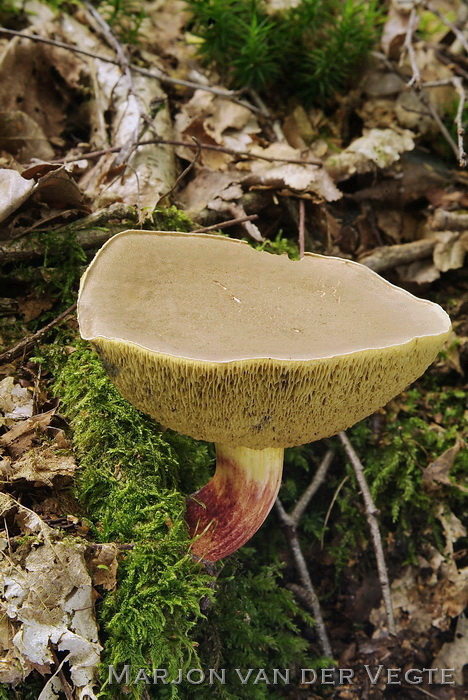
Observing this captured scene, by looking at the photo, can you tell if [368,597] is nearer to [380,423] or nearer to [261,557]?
[261,557]

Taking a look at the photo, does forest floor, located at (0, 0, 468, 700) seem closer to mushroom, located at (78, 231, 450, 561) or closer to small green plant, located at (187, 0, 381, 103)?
small green plant, located at (187, 0, 381, 103)

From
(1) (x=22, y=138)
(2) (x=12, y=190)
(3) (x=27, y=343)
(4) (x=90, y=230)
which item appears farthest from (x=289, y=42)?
(3) (x=27, y=343)

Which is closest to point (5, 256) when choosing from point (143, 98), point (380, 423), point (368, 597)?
point (143, 98)

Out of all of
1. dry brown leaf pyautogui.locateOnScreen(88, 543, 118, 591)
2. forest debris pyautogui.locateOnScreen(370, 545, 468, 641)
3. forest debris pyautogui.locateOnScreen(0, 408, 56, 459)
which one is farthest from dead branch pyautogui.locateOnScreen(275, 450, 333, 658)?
forest debris pyautogui.locateOnScreen(0, 408, 56, 459)

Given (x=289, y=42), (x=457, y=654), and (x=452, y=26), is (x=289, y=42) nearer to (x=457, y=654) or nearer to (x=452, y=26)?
(x=452, y=26)

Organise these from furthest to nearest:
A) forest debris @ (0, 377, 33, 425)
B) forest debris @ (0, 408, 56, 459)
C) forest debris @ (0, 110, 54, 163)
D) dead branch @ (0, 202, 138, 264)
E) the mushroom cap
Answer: forest debris @ (0, 110, 54, 163) → dead branch @ (0, 202, 138, 264) → forest debris @ (0, 377, 33, 425) → forest debris @ (0, 408, 56, 459) → the mushroom cap

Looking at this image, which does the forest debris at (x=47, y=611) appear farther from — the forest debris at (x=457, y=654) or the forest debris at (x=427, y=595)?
the forest debris at (x=457, y=654)

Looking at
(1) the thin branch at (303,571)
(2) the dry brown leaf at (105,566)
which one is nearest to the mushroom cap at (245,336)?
(2) the dry brown leaf at (105,566)
